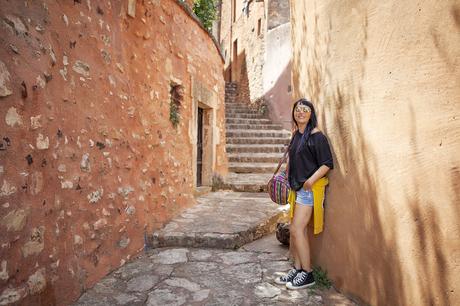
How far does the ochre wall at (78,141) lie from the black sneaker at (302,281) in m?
1.63

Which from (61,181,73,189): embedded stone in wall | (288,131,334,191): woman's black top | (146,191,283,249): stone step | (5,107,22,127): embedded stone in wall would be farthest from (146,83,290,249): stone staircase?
(5,107,22,127): embedded stone in wall

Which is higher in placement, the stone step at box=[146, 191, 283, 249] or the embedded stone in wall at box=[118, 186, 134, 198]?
the embedded stone in wall at box=[118, 186, 134, 198]

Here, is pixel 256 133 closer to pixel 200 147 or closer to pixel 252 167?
pixel 252 167

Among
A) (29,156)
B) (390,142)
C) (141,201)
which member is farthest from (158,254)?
(390,142)

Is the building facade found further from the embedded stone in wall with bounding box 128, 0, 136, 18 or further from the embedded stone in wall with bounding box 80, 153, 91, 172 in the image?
the embedded stone in wall with bounding box 80, 153, 91, 172

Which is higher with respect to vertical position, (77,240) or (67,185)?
(67,185)

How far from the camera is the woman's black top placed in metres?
2.60

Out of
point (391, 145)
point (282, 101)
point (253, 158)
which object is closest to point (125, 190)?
point (391, 145)

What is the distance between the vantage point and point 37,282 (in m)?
2.02

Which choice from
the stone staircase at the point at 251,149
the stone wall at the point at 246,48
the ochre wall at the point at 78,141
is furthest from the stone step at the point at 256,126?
the ochre wall at the point at 78,141

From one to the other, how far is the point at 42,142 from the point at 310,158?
201cm

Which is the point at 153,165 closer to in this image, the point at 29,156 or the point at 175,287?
the point at 175,287

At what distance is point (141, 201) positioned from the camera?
3494mm

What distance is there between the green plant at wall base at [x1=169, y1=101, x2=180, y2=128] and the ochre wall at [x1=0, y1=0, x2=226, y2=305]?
5.0 inches
